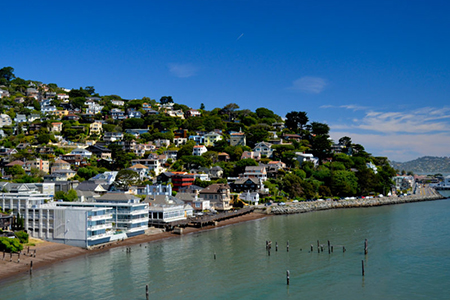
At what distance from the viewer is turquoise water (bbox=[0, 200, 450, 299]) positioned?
97.6 ft

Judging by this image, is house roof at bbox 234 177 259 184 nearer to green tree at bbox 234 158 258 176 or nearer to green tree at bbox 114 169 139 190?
green tree at bbox 234 158 258 176

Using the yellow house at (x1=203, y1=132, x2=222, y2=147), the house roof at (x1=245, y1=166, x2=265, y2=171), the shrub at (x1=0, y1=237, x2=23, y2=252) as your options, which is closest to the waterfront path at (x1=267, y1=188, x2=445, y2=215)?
the house roof at (x1=245, y1=166, x2=265, y2=171)

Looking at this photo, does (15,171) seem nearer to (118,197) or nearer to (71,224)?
(118,197)

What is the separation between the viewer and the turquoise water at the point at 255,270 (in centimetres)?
2975

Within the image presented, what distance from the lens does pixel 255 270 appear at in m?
35.5

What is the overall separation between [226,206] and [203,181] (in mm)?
9480

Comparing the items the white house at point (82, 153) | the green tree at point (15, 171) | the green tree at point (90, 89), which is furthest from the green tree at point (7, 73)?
the green tree at point (15, 171)

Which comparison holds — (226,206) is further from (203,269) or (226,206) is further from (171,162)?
(203,269)

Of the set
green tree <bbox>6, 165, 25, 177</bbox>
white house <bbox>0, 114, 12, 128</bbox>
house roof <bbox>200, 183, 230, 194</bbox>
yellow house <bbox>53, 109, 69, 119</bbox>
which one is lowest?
house roof <bbox>200, 183, 230, 194</bbox>

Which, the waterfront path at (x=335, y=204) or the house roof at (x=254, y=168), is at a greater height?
the house roof at (x=254, y=168)

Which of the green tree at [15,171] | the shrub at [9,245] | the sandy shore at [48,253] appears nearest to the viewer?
the sandy shore at [48,253]

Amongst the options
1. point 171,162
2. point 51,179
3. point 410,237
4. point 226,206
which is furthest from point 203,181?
point 410,237

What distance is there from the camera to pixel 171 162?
99.0 metres

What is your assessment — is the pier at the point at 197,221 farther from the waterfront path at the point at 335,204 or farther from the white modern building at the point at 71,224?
the waterfront path at the point at 335,204
